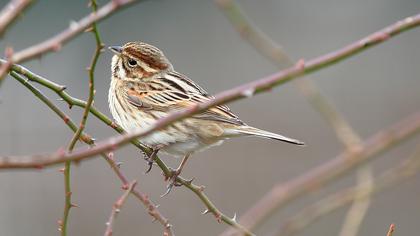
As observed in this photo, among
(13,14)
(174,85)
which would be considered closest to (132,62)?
(174,85)

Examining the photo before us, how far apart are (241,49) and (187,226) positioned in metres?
8.23

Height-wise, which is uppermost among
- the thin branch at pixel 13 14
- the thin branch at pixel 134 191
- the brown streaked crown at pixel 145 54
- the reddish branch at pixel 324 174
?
the brown streaked crown at pixel 145 54

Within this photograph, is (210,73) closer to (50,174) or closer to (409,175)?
(50,174)

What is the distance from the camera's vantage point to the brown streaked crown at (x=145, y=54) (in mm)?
6555

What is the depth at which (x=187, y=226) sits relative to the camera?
11547mm

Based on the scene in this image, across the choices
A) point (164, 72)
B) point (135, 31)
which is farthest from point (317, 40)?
point (164, 72)

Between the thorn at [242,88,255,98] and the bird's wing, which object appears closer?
the thorn at [242,88,255,98]

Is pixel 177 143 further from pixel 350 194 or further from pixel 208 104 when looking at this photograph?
pixel 208 104

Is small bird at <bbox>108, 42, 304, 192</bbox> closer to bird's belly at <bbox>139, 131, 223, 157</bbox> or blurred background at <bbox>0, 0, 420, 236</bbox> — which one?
bird's belly at <bbox>139, 131, 223, 157</bbox>

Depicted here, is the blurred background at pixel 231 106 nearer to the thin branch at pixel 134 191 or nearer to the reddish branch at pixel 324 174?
the thin branch at pixel 134 191

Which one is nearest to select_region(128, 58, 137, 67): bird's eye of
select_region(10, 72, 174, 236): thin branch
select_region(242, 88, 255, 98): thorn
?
select_region(10, 72, 174, 236): thin branch

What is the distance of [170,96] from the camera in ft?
21.2

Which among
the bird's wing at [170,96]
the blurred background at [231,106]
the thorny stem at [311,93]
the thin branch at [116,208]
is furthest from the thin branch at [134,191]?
the blurred background at [231,106]

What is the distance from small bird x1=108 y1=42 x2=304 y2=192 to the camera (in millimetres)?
6027
